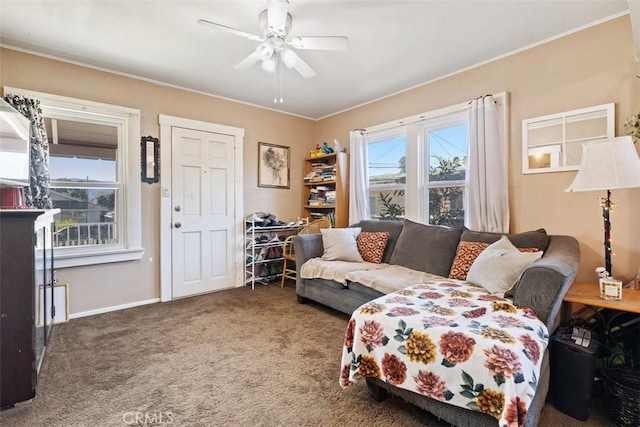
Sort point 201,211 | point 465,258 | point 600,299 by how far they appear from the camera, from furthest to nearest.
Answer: point 201,211 → point 465,258 → point 600,299

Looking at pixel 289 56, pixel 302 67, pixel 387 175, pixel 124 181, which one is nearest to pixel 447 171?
pixel 387 175

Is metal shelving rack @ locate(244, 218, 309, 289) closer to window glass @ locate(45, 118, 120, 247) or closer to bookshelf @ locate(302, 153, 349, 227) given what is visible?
bookshelf @ locate(302, 153, 349, 227)

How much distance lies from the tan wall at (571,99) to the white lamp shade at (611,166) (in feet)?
1.91

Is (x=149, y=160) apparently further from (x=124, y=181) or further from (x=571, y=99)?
(x=571, y=99)

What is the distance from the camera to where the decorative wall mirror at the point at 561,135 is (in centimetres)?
226

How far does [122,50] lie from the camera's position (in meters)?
2.70

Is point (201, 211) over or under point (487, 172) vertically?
under

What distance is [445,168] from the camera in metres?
3.32

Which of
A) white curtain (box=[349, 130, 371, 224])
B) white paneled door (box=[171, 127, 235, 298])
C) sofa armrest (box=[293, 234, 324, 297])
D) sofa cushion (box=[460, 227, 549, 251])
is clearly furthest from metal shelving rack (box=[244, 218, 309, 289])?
sofa cushion (box=[460, 227, 549, 251])

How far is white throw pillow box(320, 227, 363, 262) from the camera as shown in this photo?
329 centimetres

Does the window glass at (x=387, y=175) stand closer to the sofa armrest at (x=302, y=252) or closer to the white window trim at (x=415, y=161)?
the white window trim at (x=415, y=161)

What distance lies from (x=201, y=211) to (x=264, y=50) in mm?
2232

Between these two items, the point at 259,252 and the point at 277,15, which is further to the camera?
the point at 259,252

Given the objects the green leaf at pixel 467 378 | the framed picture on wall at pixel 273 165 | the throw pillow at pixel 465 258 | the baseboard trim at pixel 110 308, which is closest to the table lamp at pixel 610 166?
the throw pillow at pixel 465 258
